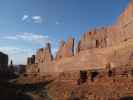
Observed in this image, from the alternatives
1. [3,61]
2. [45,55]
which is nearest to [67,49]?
[45,55]

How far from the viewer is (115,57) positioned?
88.9 ft

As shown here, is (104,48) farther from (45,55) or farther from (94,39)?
(45,55)

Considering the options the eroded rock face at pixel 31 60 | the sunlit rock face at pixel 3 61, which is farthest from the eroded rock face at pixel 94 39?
the eroded rock face at pixel 31 60

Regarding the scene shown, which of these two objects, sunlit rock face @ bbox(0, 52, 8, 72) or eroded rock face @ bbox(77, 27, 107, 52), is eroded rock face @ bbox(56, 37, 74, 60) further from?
sunlit rock face @ bbox(0, 52, 8, 72)

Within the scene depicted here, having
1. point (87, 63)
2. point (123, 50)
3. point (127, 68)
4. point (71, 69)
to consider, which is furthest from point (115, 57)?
point (71, 69)

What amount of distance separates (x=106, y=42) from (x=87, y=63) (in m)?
5.02

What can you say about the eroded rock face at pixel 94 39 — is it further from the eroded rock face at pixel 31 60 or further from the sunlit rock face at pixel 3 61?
the eroded rock face at pixel 31 60

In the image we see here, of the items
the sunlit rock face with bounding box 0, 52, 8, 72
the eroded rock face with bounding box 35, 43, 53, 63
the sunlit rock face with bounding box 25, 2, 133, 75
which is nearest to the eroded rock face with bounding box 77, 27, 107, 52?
the sunlit rock face with bounding box 25, 2, 133, 75

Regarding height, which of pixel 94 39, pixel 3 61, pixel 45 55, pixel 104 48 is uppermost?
pixel 94 39

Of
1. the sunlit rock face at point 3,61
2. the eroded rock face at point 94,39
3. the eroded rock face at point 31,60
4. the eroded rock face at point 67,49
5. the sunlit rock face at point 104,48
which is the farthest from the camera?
the eroded rock face at point 31,60

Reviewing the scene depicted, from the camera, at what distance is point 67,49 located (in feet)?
176

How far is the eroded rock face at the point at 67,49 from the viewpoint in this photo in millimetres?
51969

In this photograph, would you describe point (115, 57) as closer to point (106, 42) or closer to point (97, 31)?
point (106, 42)

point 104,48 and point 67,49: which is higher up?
point 67,49
